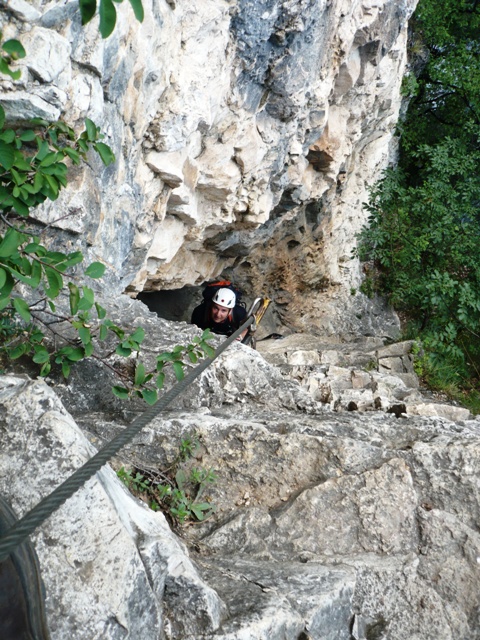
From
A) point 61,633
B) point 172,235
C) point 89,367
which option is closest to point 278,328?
point 172,235

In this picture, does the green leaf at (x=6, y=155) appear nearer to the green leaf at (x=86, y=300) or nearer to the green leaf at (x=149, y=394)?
the green leaf at (x=86, y=300)

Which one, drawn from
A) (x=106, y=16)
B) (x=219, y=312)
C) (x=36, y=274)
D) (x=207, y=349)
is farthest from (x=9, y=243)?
(x=219, y=312)

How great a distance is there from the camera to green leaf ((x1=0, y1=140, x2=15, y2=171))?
2.00 metres

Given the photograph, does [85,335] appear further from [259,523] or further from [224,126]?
[224,126]

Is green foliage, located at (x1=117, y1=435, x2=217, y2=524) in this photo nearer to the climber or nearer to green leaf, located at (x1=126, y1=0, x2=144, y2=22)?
green leaf, located at (x1=126, y1=0, x2=144, y2=22)

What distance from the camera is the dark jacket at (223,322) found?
23.8ft

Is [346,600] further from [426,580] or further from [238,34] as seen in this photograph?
[238,34]

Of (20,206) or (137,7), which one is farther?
(20,206)

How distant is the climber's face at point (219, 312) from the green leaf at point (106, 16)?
5.87 m

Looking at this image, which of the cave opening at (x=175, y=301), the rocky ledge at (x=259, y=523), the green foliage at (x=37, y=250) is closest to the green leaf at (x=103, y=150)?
the green foliage at (x=37, y=250)

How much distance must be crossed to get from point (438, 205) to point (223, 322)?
463 cm

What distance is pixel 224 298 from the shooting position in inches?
283

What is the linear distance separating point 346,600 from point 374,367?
5578mm

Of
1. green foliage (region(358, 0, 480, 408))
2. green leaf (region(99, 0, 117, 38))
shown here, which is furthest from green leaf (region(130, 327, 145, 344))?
green foliage (region(358, 0, 480, 408))
